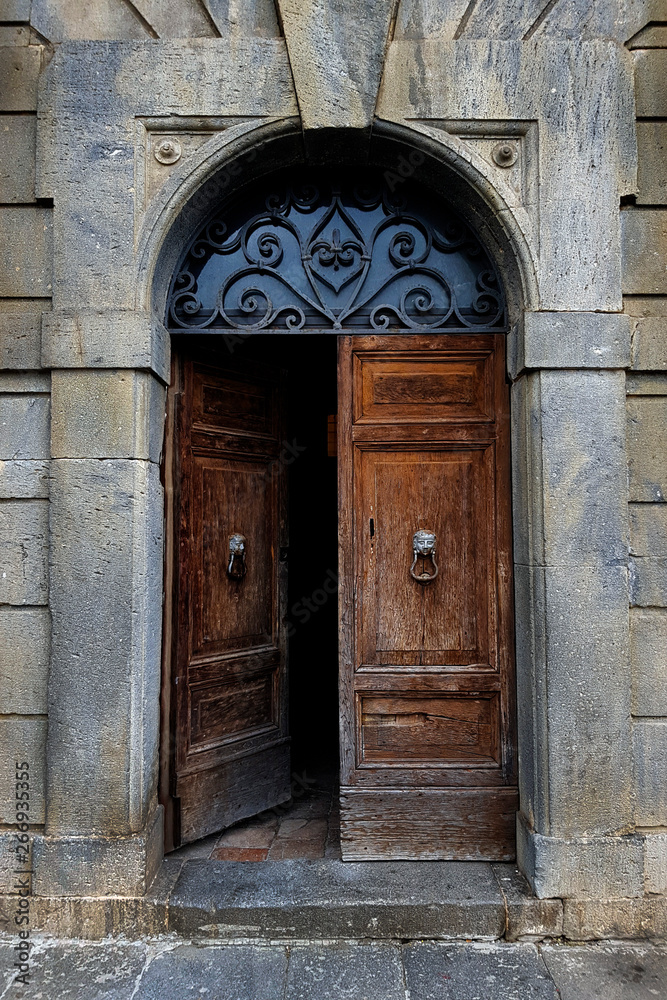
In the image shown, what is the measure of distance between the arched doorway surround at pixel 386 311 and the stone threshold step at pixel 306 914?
38cm

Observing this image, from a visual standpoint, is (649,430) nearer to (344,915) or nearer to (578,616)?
(578,616)

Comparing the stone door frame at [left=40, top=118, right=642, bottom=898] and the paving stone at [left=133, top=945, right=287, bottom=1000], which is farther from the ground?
the stone door frame at [left=40, top=118, right=642, bottom=898]

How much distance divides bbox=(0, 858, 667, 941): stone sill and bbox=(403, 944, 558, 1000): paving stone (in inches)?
3.1

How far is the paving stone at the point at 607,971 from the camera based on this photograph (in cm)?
235

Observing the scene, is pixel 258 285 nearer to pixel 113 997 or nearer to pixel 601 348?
pixel 601 348

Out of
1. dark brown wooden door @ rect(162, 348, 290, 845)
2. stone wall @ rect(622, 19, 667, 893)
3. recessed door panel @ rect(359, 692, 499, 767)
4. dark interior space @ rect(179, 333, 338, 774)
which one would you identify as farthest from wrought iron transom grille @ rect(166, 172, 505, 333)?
dark interior space @ rect(179, 333, 338, 774)

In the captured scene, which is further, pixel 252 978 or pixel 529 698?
pixel 529 698

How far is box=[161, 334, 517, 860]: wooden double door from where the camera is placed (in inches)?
121

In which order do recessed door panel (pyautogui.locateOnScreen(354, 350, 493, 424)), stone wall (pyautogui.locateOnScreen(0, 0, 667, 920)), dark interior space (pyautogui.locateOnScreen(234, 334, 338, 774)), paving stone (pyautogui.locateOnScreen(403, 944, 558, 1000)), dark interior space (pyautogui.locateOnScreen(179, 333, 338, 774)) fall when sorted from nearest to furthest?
1. paving stone (pyautogui.locateOnScreen(403, 944, 558, 1000))
2. stone wall (pyautogui.locateOnScreen(0, 0, 667, 920))
3. recessed door panel (pyautogui.locateOnScreen(354, 350, 493, 424))
4. dark interior space (pyautogui.locateOnScreen(179, 333, 338, 774))
5. dark interior space (pyautogui.locateOnScreen(234, 334, 338, 774))

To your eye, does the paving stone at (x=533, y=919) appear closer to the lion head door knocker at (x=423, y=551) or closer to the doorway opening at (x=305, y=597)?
the doorway opening at (x=305, y=597)

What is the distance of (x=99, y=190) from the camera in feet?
9.48

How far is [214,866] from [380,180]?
3.53 meters

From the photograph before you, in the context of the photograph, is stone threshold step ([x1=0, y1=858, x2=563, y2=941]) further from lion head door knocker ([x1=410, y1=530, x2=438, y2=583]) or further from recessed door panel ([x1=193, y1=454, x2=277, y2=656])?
lion head door knocker ([x1=410, y1=530, x2=438, y2=583])

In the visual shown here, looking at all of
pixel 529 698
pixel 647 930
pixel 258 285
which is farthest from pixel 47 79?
pixel 647 930
